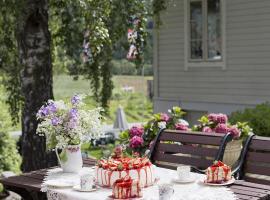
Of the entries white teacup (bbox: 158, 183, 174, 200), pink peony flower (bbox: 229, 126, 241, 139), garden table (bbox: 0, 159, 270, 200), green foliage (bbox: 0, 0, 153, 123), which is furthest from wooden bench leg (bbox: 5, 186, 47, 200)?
pink peony flower (bbox: 229, 126, 241, 139)

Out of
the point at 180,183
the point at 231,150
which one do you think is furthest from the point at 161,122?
the point at 180,183

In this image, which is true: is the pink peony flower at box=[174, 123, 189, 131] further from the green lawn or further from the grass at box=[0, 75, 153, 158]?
the green lawn

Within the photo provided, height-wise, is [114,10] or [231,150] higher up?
[114,10]

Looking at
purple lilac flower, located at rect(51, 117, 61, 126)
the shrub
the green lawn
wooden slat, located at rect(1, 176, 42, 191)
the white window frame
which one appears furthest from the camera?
the green lawn

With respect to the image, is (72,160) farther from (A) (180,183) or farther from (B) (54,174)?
(A) (180,183)

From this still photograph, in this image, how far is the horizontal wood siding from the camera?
1203 centimetres

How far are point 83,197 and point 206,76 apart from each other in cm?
914

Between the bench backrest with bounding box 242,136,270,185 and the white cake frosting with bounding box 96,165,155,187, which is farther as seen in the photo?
the bench backrest with bounding box 242,136,270,185

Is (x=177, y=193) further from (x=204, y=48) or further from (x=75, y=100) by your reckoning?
(x=204, y=48)

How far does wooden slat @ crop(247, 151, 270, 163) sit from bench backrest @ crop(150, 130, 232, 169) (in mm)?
269

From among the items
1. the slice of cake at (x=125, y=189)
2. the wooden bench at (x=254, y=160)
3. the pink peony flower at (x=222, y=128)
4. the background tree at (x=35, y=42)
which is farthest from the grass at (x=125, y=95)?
the slice of cake at (x=125, y=189)

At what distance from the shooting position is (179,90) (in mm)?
13930

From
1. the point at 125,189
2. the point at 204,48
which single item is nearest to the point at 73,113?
the point at 125,189

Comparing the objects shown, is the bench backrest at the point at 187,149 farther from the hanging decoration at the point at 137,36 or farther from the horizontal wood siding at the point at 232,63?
the horizontal wood siding at the point at 232,63
